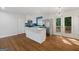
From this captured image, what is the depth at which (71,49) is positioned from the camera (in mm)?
1954

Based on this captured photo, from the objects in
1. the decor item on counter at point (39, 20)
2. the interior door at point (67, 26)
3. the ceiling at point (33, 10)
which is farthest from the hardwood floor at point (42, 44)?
the ceiling at point (33, 10)

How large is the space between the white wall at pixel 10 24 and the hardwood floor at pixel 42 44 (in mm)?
123

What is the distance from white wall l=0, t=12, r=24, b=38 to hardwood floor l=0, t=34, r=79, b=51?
123mm

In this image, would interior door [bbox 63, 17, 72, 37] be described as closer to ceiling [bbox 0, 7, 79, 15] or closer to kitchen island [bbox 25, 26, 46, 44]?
ceiling [bbox 0, 7, 79, 15]

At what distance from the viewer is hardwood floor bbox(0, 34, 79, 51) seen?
6.28 feet

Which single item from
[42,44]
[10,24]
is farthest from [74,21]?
[10,24]

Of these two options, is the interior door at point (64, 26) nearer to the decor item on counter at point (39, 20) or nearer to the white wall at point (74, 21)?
the white wall at point (74, 21)

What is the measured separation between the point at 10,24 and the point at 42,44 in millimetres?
908

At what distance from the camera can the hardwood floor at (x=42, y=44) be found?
191cm

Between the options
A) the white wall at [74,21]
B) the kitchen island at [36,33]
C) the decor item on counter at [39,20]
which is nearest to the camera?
the white wall at [74,21]
